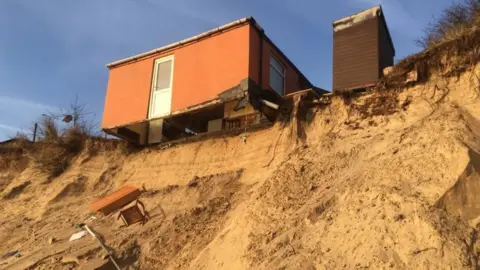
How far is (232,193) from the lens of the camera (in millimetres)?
12227

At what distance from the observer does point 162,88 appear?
15320mm

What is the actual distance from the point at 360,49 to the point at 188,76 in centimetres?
500

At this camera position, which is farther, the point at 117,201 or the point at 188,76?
the point at 188,76

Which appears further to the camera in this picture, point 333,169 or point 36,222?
point 36,222

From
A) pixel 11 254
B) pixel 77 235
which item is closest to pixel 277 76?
pixel 77 235

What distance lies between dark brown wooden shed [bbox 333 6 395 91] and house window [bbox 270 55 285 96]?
2460 mm

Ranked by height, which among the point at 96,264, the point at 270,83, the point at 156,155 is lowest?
the point at 96,264

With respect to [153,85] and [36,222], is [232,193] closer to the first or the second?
Result: [153,85]

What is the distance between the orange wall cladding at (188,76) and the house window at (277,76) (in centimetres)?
142

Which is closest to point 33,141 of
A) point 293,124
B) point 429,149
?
point 293,124

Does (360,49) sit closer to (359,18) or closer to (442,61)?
(359,18)

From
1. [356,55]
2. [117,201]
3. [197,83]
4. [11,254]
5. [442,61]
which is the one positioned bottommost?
[11,254]

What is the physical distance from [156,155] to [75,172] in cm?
324

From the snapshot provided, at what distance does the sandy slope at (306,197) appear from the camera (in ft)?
25.3
